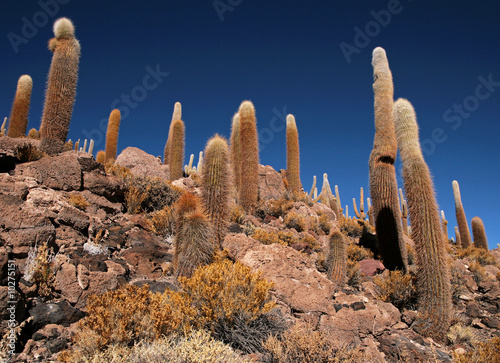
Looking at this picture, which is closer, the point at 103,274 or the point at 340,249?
the point at 103,274

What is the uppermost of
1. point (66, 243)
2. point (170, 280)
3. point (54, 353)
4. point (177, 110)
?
point (177, 110)

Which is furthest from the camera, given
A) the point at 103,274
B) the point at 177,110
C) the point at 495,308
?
the point at 177,110

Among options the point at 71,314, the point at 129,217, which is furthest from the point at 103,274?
the point at 129,217

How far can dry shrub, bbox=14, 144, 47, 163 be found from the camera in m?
8.43

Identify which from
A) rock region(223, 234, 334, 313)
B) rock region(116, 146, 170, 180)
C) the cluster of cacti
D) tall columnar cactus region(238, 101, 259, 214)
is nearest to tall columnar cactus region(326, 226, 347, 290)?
rock region(223, 234, 334, 313)

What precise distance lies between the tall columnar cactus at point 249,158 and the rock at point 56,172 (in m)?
6.38

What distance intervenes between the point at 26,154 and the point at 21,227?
15.3 feet

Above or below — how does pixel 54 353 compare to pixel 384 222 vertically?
below

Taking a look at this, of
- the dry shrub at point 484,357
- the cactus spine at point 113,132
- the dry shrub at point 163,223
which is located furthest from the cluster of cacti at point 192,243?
the cactus spine at point 113,132

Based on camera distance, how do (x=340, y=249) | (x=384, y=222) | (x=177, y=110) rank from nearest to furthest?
(x=340, y=249)
(x=384, y=222)
(x=177, y=110)

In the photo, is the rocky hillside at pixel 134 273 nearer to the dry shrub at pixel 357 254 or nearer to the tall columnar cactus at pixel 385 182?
the dry shrub at pixel 357 254

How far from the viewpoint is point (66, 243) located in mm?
5801

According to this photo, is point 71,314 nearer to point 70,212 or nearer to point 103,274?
point 103,274

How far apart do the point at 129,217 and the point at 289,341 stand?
252 inches
